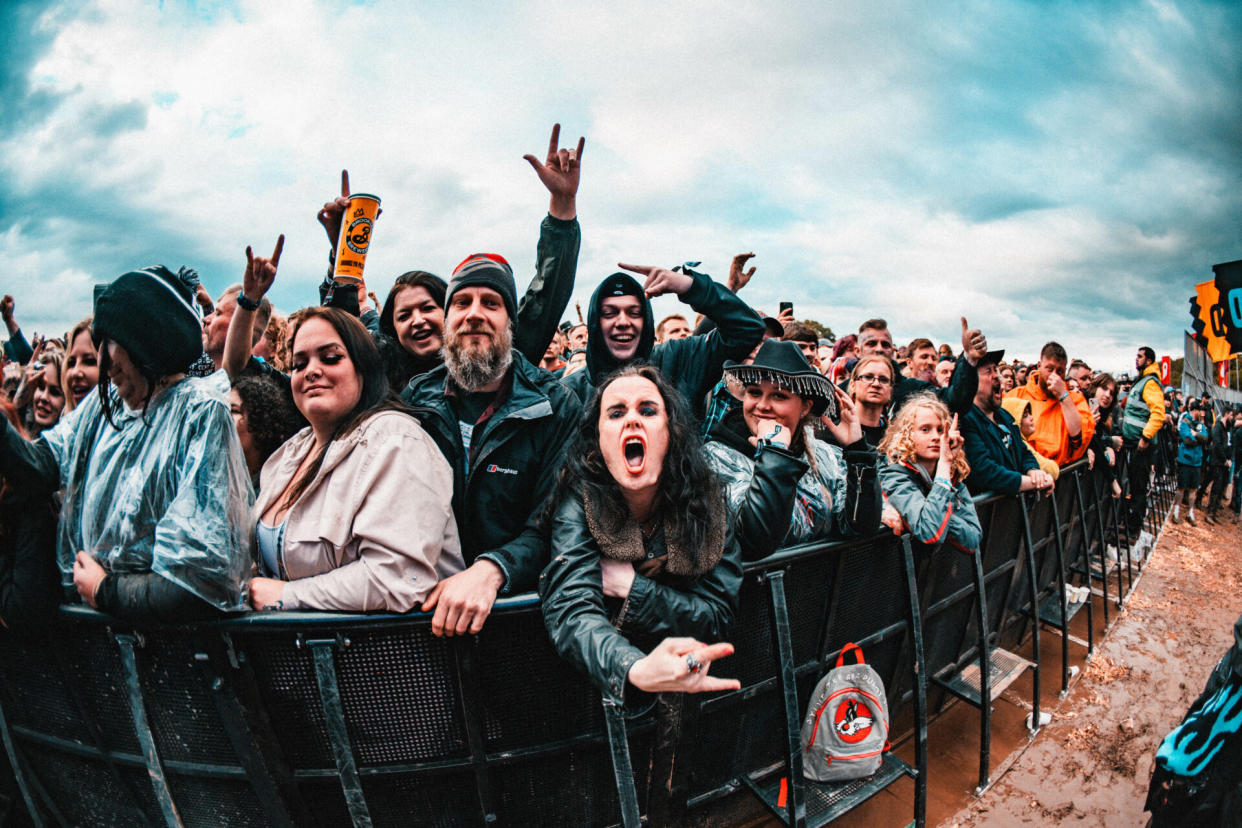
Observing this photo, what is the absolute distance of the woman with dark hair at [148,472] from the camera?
5.74 ft

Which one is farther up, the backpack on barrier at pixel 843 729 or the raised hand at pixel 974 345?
the raised hand at pixel 974 345

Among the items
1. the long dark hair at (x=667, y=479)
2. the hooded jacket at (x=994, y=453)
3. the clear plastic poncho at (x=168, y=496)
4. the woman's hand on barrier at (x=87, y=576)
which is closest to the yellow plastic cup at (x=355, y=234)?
the clear plastic poncho at (x=168, y=496)

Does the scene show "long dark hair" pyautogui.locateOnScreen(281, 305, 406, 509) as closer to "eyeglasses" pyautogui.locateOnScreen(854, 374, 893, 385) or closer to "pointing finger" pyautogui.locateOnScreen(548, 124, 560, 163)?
"pointing finger" pyautogui.locateOnScreen(548, 124, 560, 163)

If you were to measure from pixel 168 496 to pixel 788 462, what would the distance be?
2.10 m

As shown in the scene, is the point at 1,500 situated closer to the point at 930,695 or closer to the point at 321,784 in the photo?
the point at 321,784

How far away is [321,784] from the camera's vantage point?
1859 millimetres

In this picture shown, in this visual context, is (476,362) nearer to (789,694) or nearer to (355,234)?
(355,234)

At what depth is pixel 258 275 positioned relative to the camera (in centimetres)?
269

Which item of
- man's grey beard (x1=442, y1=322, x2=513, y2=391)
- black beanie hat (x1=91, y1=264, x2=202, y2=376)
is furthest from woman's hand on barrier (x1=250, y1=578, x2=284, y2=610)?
man's grey beard (x1=442, y1=322, x2=513, y2=391)

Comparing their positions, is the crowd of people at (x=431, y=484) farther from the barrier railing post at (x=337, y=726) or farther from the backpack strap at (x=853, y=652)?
the backpack strap at (x=853, y=652)

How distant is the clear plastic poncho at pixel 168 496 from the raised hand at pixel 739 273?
10.2 feet

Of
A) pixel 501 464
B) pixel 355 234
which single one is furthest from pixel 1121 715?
pixel 355 234

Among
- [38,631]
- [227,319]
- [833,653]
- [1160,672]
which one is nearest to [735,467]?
[833,653]

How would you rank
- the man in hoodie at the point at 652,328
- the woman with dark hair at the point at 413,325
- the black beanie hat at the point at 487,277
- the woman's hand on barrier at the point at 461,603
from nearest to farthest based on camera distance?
1. the woman's hand on barrier at the point at 461,603
2. the black beanie hat at the point at 487,277
3. the woman with dark hair at the point at 413,325
4. the man in hoodie at the point at 652,328
